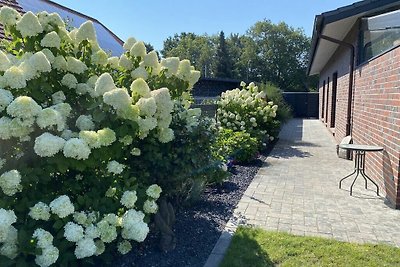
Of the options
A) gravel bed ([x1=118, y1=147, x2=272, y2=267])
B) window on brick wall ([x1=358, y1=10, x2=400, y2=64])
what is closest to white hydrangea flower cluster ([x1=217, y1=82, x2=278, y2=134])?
window on brick wall ([x1=358, y1=10, x2=400, y2=64])

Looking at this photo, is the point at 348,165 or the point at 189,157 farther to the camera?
the point at 348,165

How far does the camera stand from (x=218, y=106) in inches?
329

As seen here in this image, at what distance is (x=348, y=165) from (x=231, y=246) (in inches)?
175

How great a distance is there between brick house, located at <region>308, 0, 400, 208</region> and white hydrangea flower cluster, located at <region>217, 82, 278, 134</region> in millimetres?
2104

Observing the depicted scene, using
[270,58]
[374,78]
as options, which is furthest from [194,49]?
[374,78]

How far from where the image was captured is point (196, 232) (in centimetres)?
329

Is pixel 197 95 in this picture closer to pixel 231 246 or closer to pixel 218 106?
pixel 218 106

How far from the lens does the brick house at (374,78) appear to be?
162 inches

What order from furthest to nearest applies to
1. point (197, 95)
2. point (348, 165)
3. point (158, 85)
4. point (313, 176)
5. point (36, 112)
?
point (197, 95), point (348, 165), point (313, 176), point (158, 85), point (36, 112)

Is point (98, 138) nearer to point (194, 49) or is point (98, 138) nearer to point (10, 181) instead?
point (10, 181)

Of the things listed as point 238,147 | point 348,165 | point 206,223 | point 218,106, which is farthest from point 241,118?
point 206,223

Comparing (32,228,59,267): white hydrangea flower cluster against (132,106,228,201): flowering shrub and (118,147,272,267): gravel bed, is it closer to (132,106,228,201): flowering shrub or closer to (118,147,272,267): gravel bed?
(118,147,272,267): gravel bed

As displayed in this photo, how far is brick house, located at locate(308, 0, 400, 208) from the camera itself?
4105 millimetres

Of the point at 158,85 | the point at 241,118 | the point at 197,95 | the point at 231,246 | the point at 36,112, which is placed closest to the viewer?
the point at 36,112
